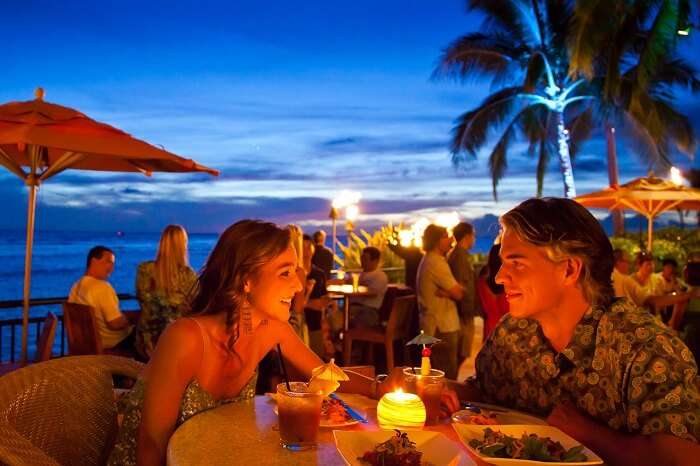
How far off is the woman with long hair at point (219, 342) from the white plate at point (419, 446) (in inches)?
21.1

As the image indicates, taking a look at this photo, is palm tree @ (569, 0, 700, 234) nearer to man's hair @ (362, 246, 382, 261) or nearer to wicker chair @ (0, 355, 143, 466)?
man's hair @ (362, 246, 382, 261)

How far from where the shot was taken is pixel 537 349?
216 cm

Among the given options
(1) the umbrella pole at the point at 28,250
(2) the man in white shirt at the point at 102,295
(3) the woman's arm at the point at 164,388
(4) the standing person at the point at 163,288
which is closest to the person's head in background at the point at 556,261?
(3) the woman's arm at the point at 164,388

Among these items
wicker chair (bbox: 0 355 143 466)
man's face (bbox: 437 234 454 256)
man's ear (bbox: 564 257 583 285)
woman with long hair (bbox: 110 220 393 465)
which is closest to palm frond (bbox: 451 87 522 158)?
man's face (bbox: 437 234 454 256)

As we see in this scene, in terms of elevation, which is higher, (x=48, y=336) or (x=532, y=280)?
(x=532, y=280)

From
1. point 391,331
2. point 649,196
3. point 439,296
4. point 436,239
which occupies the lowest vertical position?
point 391,331

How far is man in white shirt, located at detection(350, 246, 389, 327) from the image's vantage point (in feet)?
25.5

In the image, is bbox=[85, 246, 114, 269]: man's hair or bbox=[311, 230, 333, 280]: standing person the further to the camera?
bbox=[311, 230, 333, 280]: standing person

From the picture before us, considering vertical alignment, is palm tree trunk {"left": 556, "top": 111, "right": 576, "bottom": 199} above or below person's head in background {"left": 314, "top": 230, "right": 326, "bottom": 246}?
above

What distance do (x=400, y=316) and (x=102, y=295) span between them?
3.16 meters

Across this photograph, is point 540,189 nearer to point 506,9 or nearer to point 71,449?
point 506,9

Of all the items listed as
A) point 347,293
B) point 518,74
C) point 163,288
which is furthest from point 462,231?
point 518,74

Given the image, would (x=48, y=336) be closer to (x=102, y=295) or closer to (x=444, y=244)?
(x=102, y=295)

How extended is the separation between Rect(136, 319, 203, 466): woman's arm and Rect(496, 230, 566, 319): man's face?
999 millimetres
